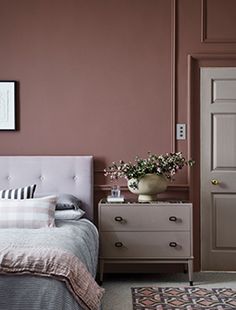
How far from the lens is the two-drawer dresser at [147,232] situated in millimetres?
3986

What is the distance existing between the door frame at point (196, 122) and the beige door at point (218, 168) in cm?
4

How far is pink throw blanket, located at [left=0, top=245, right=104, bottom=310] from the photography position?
2307mm

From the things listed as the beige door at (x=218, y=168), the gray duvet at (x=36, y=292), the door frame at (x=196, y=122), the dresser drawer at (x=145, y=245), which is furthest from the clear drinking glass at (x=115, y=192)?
the gray duvet at (x=36, y=292)

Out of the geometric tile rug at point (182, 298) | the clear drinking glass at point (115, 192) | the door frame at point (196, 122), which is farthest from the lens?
the door frame at point (196, 122)

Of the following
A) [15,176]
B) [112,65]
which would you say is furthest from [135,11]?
[15,176]

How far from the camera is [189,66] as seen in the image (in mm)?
4391

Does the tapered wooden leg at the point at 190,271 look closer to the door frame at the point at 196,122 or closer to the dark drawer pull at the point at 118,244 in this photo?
the door frame at the point at 196,122

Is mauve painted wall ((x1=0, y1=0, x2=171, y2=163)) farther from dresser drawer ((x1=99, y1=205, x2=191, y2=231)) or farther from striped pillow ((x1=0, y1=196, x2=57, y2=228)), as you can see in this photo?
striped pillow ((x1=0, y1=196, x2=57, y2=228))

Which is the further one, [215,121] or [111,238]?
[215,121]

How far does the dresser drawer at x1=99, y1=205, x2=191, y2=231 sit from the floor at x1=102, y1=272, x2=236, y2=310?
0.48m

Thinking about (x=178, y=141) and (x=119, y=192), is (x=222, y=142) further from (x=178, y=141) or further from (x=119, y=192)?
(x=119, y=192)

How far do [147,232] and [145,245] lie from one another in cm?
11

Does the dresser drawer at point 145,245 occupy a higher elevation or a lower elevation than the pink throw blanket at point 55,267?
lower

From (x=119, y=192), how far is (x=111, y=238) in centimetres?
45
